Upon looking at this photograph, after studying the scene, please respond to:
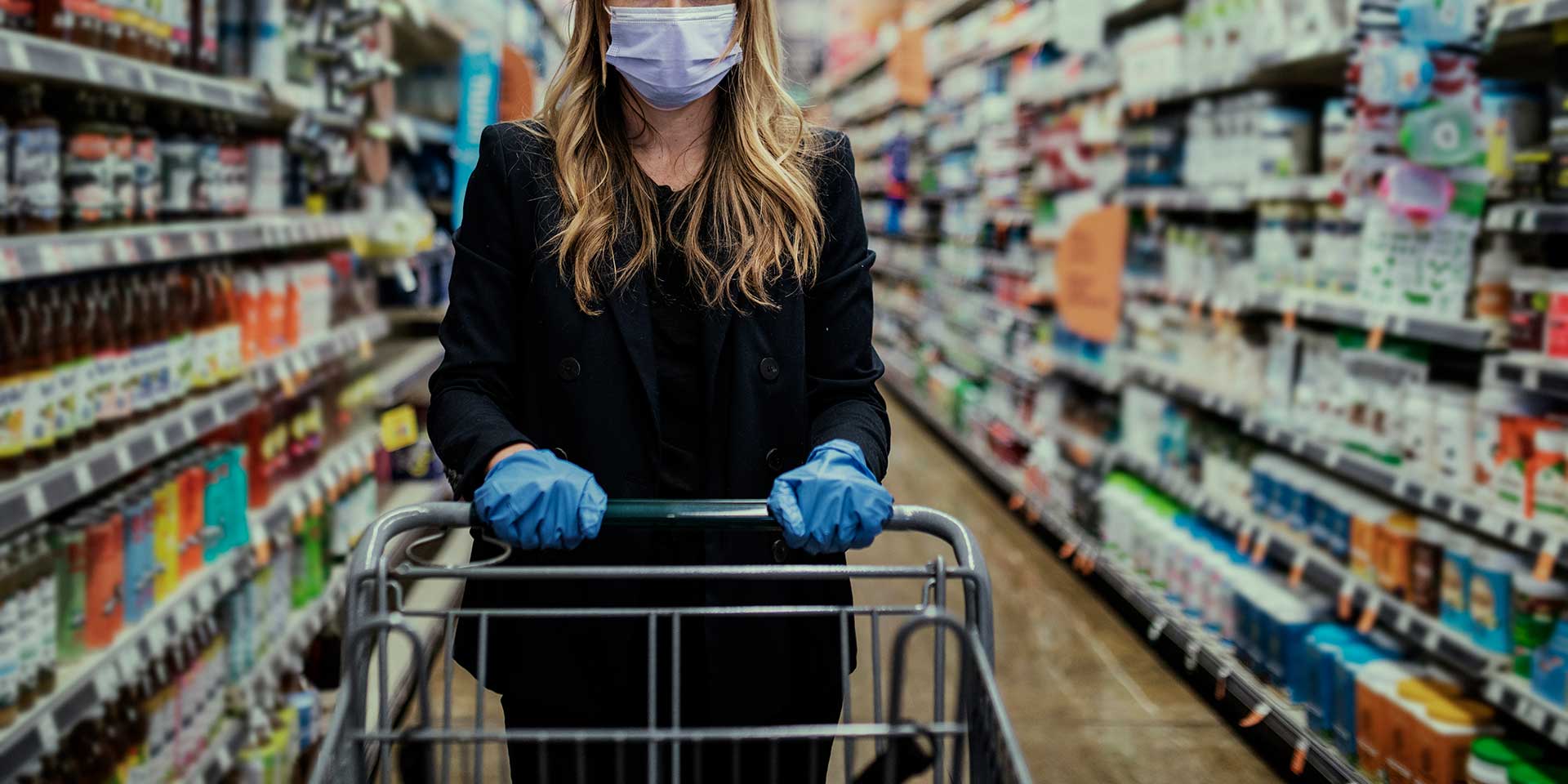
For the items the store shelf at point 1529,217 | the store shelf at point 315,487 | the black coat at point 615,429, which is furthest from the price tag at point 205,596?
the store shelf at point 1529,217

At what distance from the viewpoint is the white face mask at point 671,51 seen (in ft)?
5.22

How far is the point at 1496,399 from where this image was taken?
2.83 metres

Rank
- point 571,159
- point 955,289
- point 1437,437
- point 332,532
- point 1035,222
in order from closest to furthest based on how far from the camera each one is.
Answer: point 571,159 < point 1437,437 < point 332,532 < point 1035,222 < point 955,289

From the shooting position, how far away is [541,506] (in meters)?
1.32

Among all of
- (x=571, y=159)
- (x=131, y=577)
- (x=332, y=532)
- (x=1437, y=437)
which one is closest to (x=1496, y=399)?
(x=1437, y=437)

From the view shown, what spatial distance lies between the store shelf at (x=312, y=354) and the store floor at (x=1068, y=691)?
1.05 metres

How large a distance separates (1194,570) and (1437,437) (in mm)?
1173

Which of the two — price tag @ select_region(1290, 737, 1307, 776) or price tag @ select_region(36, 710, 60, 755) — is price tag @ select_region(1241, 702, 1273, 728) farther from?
price tag @ select_region(36, 710, 60, 755)

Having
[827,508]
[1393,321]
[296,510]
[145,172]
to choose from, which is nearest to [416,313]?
[296,510]

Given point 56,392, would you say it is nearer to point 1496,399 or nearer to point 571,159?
point 571,159

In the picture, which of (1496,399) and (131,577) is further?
(1496,399)

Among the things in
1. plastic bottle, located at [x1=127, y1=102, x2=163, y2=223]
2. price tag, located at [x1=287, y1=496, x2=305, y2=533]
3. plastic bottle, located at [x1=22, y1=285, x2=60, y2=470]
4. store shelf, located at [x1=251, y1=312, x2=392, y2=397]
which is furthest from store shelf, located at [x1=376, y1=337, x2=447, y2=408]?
plastic bottle, located at [x1=22, y1=285, x2=60, y2=470]

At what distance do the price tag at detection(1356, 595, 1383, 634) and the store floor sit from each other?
18.5 inches

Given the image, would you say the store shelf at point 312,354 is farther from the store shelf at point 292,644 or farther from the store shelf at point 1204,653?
the store shelf at point 1204,653
